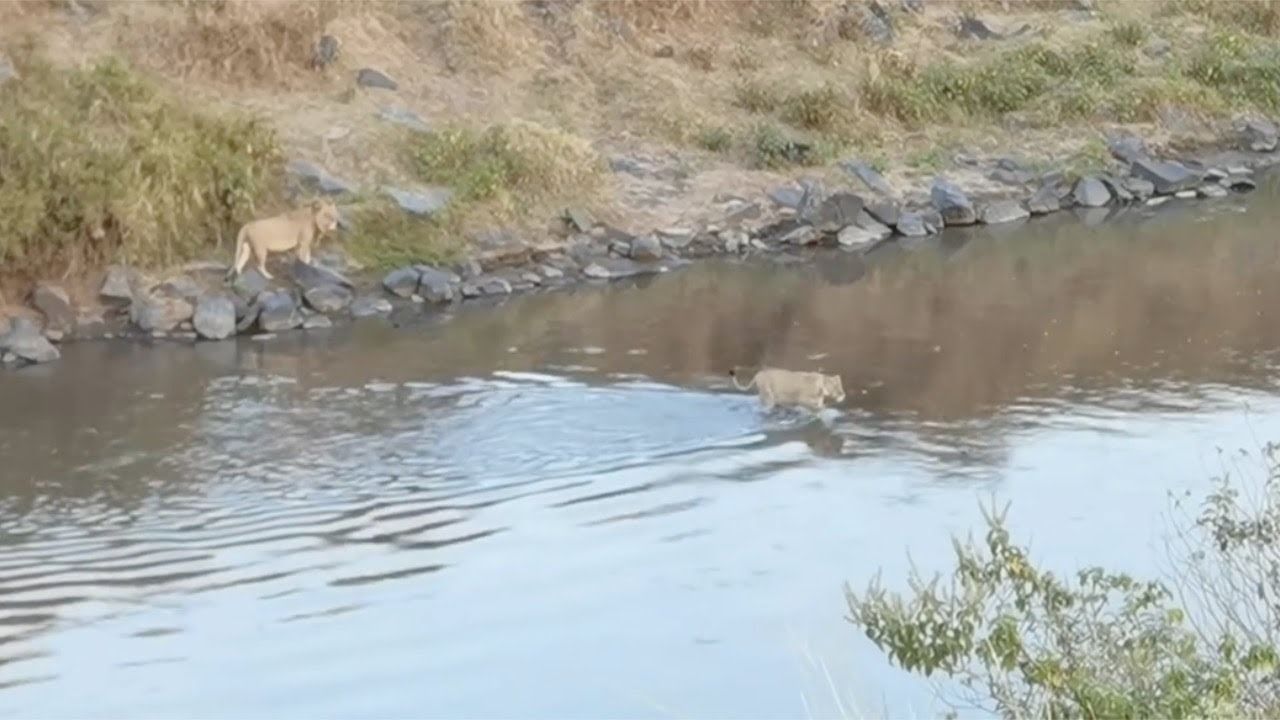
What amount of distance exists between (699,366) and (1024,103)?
9454mm

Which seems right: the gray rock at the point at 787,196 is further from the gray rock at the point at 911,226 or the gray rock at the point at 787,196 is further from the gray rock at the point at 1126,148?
the gray rock at the point at 1126,148

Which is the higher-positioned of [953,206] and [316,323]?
[953,206]

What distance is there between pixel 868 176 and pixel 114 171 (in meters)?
7.24

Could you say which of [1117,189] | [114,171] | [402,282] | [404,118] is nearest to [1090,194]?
[1117,189]

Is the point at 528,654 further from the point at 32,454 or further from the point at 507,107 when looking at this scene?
the point at 507,107

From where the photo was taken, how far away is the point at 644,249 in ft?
62.3

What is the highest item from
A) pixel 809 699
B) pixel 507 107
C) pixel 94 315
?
pixel 507 107

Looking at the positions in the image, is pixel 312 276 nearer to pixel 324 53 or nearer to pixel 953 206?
pixel 324 53

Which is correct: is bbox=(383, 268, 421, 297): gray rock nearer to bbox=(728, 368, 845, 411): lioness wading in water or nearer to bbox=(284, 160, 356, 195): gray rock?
bbox=(284, 160, 356, 195): gray rock

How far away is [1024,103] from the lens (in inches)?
926

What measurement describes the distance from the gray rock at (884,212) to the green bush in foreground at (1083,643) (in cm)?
1273

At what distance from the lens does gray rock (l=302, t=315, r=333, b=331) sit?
1667cm

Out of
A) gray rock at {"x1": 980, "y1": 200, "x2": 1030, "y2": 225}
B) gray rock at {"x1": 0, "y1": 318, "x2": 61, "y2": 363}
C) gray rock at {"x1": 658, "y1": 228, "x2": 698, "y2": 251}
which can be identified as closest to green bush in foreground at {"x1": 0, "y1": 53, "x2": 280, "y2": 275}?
gray rock at {"x1": 0, "y1": 318, "x2": 61, "y2": 363}

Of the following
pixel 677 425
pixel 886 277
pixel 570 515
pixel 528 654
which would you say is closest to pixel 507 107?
pixel 886 277
